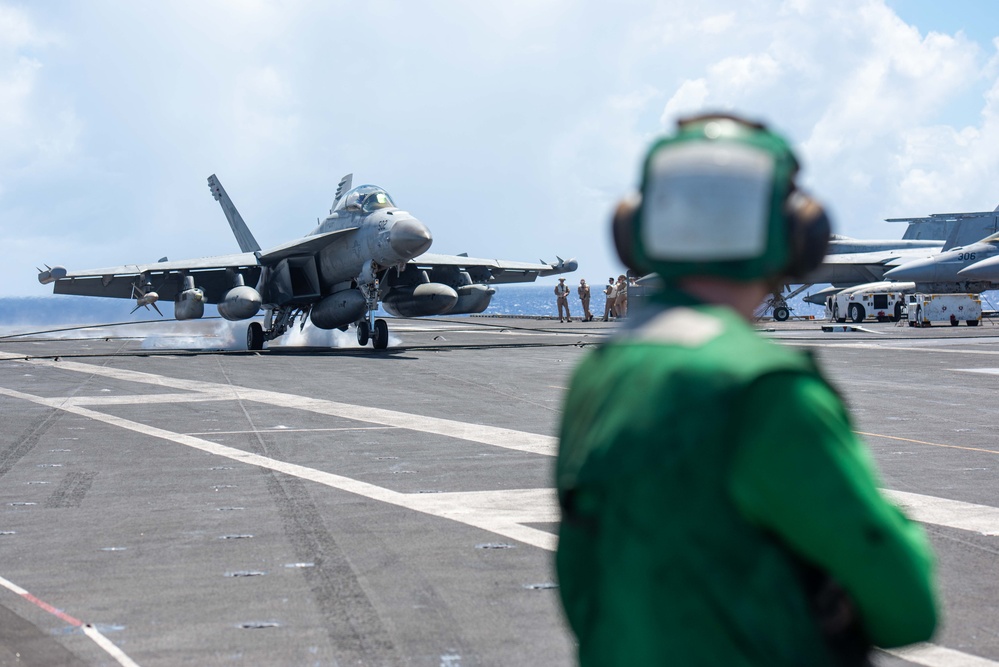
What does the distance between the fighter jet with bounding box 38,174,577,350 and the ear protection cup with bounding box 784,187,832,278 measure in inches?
984

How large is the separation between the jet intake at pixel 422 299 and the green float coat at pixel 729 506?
28981 millimetres

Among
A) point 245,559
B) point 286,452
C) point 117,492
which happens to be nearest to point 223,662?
point 245,559

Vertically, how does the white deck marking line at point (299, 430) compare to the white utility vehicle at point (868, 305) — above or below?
below

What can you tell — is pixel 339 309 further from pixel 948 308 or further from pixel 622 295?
pixel 948 308

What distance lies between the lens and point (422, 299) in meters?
31.0

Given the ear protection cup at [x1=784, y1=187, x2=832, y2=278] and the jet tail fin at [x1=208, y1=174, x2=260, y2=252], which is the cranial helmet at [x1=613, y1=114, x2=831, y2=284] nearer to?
the ear protection cup at [x1=784, y1=187, x2=832, y2=278]

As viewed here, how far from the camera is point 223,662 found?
5.07 m

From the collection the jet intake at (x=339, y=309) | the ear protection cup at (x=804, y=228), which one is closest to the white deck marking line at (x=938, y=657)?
the ear protection cup at (x=804, y=228)

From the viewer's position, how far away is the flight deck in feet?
17.8

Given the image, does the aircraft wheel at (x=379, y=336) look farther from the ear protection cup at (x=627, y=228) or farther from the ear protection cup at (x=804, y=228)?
the ear protection cup at (x=804, y=228)

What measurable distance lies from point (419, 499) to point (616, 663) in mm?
7265

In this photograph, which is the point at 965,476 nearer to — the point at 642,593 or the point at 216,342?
the point at 642,593

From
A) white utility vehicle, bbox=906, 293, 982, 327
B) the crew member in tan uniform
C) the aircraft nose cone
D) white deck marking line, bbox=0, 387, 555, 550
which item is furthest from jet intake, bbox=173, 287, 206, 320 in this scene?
white utility vehicle, bbox=906, 293, 982, 327

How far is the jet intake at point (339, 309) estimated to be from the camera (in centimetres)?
2991
